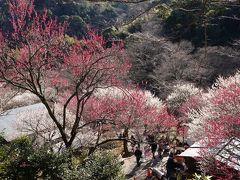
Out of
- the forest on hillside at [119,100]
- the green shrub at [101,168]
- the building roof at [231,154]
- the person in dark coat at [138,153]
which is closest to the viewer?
the forest on hillside at [119,100]

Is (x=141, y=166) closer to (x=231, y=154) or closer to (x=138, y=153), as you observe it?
(x=138, y=153)

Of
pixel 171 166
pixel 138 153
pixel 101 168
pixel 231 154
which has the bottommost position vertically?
pixel 138 153

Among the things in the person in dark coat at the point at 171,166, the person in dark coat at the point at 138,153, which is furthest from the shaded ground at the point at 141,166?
the person in dark coat at the point at 171,166

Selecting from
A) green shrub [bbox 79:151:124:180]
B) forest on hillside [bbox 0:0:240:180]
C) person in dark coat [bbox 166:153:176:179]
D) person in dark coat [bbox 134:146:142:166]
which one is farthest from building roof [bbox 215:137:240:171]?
person in dark coat [bbox 134:146:142:166]

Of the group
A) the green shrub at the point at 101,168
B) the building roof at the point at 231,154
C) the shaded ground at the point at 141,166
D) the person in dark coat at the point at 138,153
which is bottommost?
the shaded ground at the point at 141,166

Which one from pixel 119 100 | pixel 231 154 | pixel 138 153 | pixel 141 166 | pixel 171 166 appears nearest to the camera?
pixel 231 154

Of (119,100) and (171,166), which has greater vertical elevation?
(171,166)

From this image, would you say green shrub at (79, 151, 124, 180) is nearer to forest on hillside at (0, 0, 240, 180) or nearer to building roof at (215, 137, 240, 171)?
forest on hillside at (0, 0, 240, 180)

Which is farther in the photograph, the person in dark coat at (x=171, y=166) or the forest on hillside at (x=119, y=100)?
the person in dark coat at (x=171, y=166)

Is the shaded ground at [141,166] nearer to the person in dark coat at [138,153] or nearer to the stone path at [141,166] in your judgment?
the stone path at [141,166]

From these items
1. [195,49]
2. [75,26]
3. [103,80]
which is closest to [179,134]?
[103,80]

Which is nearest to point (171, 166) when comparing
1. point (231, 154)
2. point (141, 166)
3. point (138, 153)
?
point (231, 154)

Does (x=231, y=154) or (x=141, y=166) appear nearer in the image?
(x=231, y=154)

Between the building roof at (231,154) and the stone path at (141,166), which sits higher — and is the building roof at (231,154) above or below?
above
